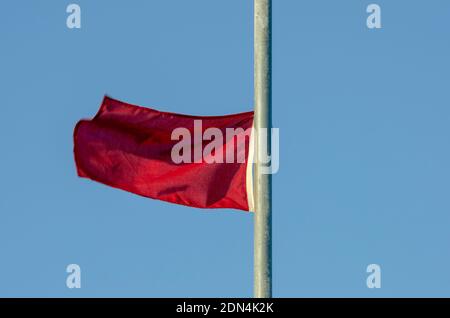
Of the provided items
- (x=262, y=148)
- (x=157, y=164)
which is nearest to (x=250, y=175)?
(x=157, y=164)

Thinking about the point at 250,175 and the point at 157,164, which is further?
the point at 157,164

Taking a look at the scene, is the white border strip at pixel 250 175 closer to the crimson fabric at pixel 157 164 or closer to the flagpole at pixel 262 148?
the crimson fabric at pixel 157 164

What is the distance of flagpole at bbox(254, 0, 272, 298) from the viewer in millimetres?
19453

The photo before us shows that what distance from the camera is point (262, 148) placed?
1962cm

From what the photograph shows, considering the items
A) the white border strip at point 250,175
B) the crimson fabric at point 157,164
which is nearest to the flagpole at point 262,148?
the white border strip at point 250,175

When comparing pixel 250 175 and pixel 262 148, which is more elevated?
pixel 262 148

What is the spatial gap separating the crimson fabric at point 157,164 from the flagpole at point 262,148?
2593 millimetres

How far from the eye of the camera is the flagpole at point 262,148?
766 inches

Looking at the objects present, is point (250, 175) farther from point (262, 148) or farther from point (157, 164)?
point (262, 148)

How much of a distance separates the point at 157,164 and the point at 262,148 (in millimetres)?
3783

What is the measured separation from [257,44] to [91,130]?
162 inches

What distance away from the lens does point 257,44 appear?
20.0 metres
